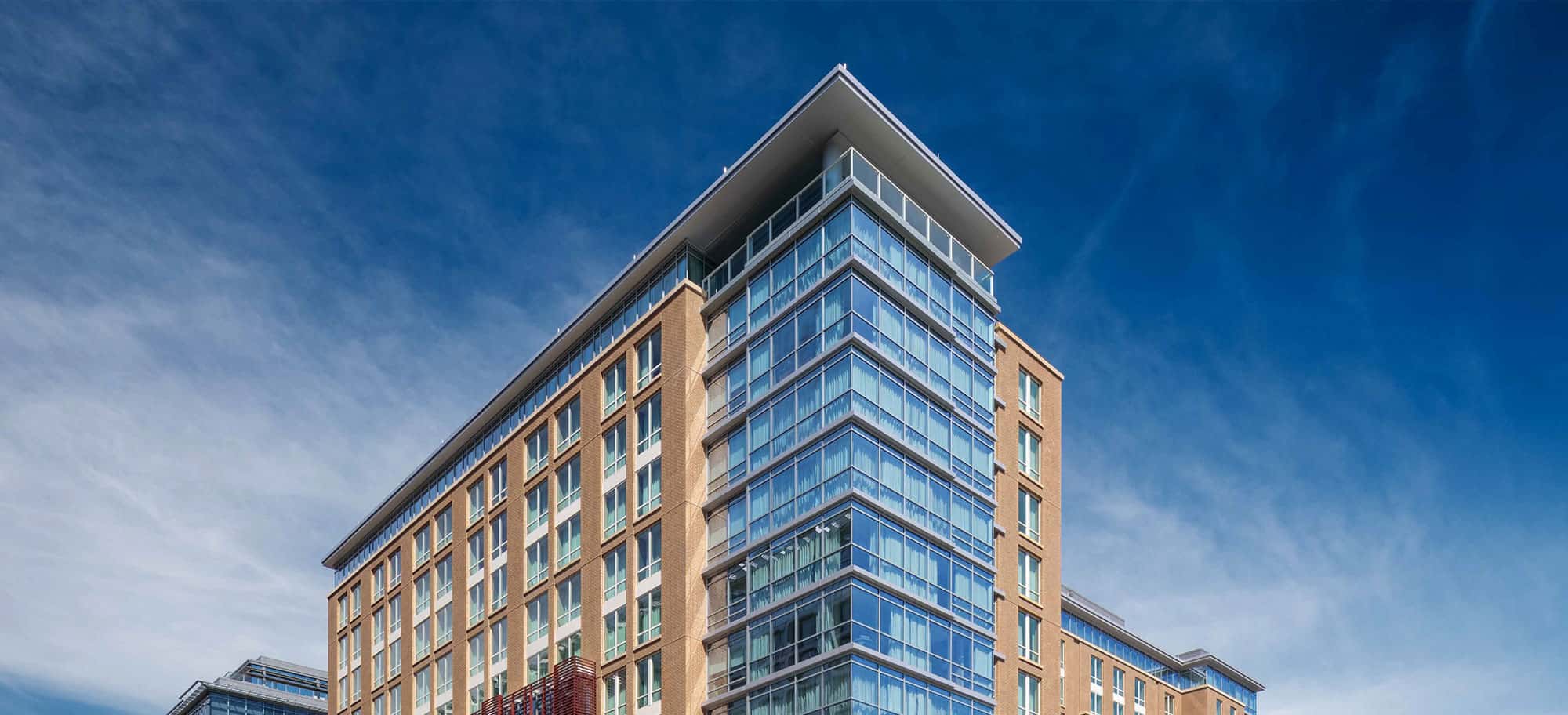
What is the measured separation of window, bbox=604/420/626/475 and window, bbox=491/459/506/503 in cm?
1010

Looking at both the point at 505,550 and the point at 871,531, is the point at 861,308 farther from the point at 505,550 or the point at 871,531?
the point at 505,550

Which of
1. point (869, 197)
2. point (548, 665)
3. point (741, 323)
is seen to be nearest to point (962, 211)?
point (869, 197)

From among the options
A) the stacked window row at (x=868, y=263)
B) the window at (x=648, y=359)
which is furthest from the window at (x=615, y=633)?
the stacked window row at (x=868, y=263)

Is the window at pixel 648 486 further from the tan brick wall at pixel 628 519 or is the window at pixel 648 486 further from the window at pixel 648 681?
the window at pixel 648 681

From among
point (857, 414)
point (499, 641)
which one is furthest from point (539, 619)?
point (857, 414)

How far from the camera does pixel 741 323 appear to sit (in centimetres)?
5056

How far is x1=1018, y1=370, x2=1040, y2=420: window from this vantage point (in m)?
55.2

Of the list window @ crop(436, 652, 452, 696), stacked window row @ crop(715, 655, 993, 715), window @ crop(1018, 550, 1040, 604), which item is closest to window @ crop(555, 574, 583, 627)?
stacked window row @ crop(715, 655, 993, 715)

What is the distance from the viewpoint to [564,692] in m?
52.9

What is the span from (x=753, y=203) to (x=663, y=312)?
531cm

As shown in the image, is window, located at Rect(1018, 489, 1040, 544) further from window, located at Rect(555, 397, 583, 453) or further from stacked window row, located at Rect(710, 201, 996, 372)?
window, located at Rect(555, 397, 583, 453)

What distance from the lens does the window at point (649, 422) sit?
52125 millimetres

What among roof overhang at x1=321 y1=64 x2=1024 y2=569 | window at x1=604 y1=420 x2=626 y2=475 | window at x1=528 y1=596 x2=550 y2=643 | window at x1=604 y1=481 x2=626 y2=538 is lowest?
window at x1=528 y1=596 x2=550 y2=643

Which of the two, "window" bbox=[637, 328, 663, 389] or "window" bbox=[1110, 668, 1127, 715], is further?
"window" bbox=[1110, 668, 1127, 715]
